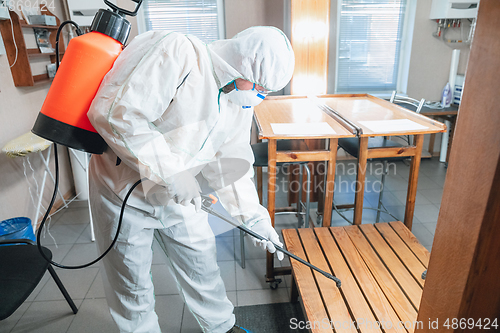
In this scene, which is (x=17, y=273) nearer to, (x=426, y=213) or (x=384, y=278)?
(x=384, y=278)

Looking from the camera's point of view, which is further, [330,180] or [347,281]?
[330,180]

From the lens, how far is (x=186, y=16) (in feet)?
11.1

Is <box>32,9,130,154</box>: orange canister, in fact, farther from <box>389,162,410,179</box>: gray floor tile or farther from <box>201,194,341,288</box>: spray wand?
<box>389,162,410,179</box>: gray floor tile

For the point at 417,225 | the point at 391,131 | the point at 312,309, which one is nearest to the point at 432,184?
the point at 417,225

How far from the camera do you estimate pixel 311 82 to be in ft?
9.66

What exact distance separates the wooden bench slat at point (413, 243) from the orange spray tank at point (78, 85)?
1456 millimetres

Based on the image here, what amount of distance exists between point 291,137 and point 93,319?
1423mm

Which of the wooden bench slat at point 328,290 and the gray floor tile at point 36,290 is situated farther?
the gray floor tile at point 36,290

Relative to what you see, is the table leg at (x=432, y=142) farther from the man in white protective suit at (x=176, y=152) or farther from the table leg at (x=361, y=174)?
the man in white protective suit at (x=176, y=152)

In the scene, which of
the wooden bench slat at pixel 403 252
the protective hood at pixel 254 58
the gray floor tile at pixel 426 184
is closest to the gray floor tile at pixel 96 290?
the protective hood at pixel 254 58

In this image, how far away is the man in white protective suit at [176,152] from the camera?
3.15 feet

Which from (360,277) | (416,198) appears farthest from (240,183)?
(416,198)

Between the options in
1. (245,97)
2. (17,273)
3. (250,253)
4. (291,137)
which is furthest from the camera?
(250,253)

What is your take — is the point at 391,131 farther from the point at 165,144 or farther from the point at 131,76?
the point at 131,76
